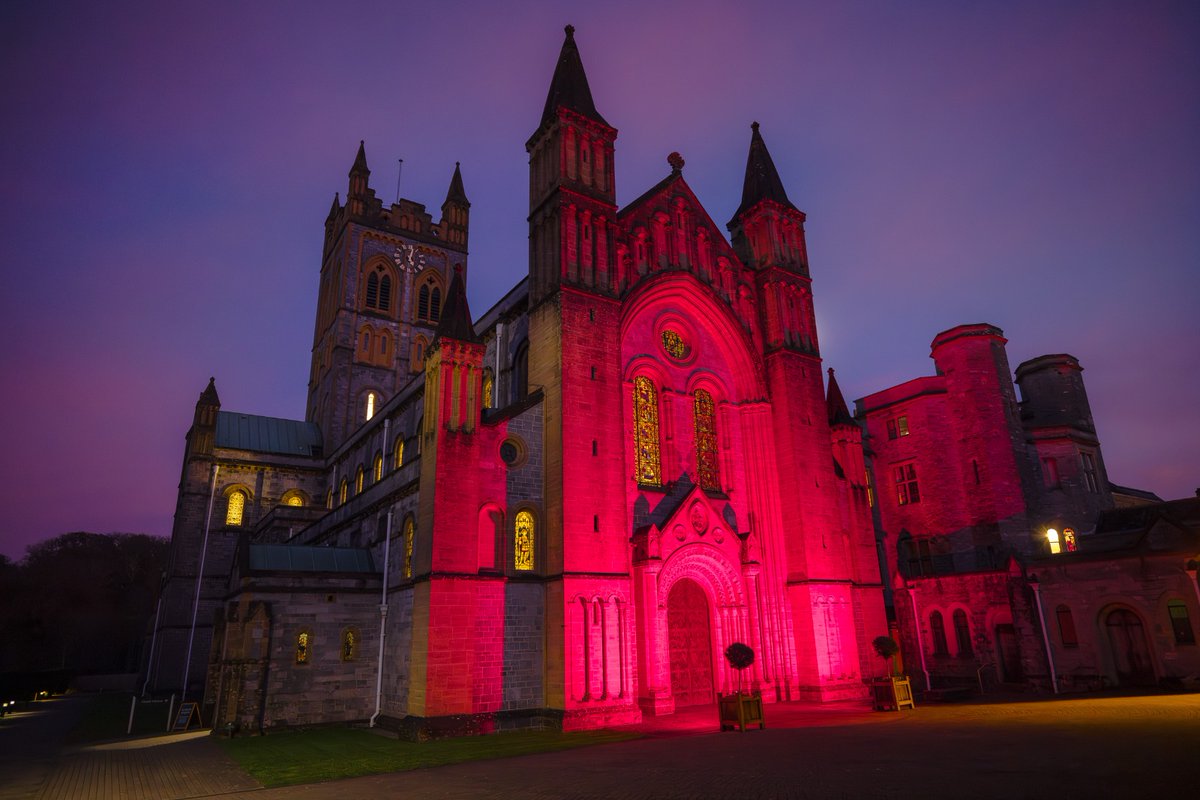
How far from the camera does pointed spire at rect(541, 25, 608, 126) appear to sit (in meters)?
30.8

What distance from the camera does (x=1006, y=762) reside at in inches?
508

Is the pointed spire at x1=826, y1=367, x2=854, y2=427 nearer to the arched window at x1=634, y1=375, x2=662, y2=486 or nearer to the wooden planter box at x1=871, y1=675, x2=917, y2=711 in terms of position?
the arched window at x1=634, y1=375, x2=662, y2=486

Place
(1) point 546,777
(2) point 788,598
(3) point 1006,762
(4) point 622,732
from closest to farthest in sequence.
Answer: (3) point 1006,762 → (1) point 546,777 → (4) point 622,732 → (2) point 788,598

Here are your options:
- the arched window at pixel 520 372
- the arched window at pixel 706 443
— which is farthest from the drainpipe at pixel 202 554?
the arched window at pixel 706 443

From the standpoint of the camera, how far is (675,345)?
32.5 metres

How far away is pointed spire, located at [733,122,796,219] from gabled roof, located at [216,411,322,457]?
125 feet

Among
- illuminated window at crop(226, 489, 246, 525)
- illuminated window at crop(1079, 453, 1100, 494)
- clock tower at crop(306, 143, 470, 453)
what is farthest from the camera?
clock tower at crop(306, 143, 470, 453)

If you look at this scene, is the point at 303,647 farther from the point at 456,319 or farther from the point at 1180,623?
the point at 1180,623

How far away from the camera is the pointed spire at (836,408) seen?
36656 millimetres

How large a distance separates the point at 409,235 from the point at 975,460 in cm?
4907

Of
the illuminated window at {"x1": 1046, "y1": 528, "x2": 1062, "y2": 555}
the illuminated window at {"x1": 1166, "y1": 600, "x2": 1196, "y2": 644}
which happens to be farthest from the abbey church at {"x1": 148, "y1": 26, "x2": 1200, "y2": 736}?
the illuminated window at {"x1": 1166, "y1": 600, "x2": 1196, "y2": 644}

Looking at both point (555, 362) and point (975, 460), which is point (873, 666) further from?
point (555, 362)

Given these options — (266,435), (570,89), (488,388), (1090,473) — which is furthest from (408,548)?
(1090,473)

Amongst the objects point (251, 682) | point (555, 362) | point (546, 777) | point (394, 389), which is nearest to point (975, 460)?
point (555, 362)
